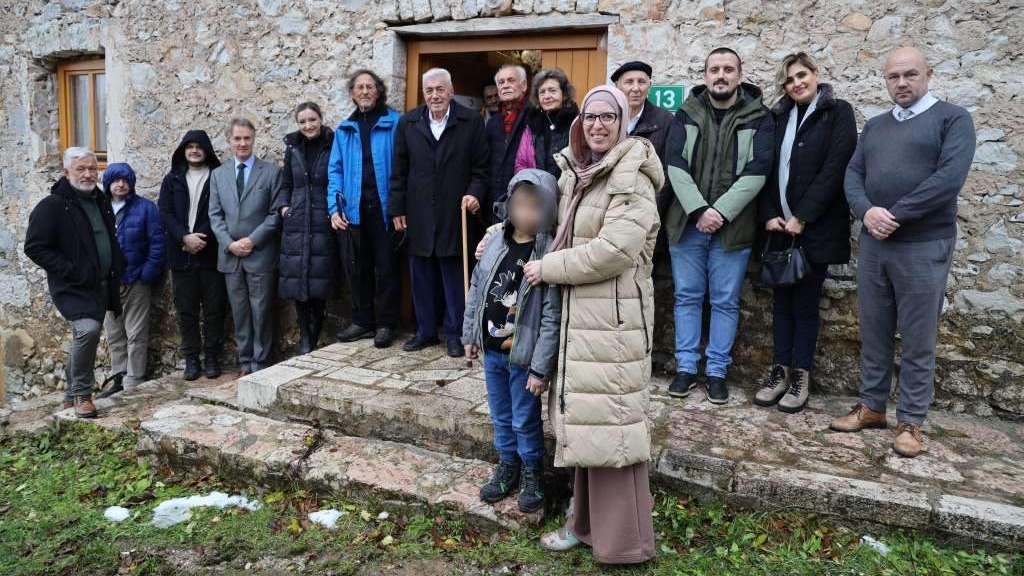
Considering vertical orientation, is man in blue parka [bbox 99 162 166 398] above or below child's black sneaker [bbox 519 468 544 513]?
above

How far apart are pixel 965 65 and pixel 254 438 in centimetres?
436

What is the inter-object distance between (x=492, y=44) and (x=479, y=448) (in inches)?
118

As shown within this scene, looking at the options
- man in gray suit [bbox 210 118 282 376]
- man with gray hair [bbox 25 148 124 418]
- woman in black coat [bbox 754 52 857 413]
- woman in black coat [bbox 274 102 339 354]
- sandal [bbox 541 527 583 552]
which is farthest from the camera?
man in gray suit [bbox 210 118 282 376]

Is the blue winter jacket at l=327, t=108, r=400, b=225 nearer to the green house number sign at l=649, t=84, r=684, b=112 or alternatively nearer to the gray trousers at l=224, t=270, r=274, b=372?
the gray trousers at l=224, t=270, r=274, b=372

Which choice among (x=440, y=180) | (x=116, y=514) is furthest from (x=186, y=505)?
(x=440, y=180)

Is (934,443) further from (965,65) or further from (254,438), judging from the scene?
(254,438)

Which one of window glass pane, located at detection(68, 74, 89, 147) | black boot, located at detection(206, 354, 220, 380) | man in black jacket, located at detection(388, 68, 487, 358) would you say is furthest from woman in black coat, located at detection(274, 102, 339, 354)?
window glass pane, located at detection(68, 74, 89, 147)

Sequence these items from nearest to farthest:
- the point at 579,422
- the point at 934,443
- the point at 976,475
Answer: the point at 579,422
the point at 976,475
the point at 934,443

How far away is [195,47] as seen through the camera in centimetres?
584

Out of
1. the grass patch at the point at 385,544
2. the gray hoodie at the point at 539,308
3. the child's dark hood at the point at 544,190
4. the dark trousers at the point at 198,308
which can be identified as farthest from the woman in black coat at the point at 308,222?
the child's dark hood at the point at 544,190

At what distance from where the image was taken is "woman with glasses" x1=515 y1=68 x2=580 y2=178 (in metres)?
4.06

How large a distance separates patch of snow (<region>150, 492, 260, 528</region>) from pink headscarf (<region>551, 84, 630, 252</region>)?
2.02 metres

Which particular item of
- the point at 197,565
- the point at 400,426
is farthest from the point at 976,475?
the point at 197,565

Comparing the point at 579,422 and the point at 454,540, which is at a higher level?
the point at 579,422
